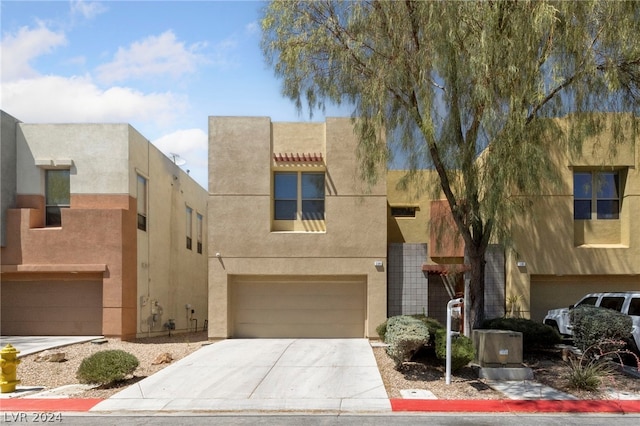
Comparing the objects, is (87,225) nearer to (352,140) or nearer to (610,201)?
(352,140)

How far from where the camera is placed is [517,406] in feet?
34.3

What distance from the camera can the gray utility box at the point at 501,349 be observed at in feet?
41.2

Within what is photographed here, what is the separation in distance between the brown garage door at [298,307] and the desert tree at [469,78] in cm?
566

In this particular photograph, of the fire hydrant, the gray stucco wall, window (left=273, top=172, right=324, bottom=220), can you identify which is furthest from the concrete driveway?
the gray stucco wall

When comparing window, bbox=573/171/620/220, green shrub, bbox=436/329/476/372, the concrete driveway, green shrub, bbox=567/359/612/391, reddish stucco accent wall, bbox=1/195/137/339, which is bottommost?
the concrete driveway

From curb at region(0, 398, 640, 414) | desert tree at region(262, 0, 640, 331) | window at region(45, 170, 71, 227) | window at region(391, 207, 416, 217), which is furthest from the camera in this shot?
window at region(391, 207, 416, 217)

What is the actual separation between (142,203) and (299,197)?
236 inches

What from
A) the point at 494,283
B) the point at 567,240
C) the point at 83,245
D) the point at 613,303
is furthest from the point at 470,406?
the point at 83,245

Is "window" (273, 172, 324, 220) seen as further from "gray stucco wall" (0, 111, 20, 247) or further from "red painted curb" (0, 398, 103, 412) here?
"red painted curb" (0, 398, 103, 412)

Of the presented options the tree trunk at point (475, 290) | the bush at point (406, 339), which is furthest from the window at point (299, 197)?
the bush at point (406, 339)

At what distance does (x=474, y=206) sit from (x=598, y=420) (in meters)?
5.27

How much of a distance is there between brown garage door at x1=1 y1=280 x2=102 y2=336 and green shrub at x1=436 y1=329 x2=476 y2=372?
11.4 meters

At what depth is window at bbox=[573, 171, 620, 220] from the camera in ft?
63.3

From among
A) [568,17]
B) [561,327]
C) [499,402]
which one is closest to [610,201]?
[561,327]
